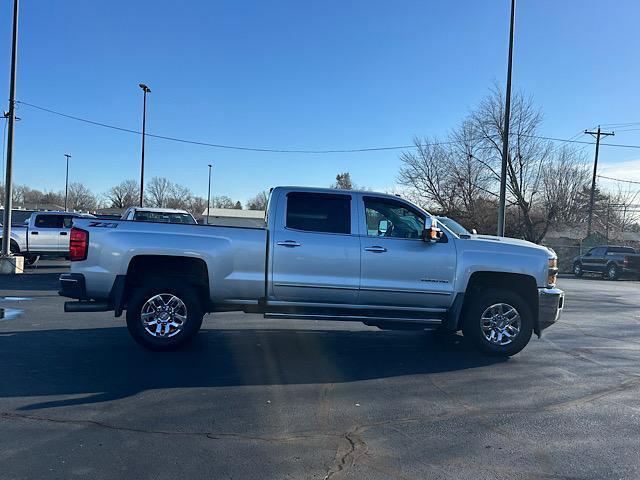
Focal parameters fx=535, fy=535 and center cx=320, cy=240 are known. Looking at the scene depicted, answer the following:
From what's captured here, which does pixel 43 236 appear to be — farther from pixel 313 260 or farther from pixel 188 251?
pixel 313 260

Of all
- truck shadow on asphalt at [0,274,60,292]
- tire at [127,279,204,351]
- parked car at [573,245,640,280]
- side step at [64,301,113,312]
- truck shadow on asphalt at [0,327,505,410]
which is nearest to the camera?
truck shadow on asphalt at [0,327,505,410]

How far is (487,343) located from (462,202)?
33926mm

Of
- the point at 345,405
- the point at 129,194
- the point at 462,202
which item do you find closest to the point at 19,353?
the point at 345,405

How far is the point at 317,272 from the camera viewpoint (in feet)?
23.1

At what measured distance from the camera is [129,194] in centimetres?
10012

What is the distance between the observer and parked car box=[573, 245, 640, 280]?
27062mm

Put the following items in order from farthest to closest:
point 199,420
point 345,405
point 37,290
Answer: point 37,290 < point 345,405 < point 199,420

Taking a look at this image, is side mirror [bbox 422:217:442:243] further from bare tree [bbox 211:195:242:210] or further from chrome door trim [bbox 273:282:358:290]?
bare tree [bbox 211:195:242:210]

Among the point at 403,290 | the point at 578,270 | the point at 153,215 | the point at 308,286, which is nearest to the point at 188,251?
the point at 308,286

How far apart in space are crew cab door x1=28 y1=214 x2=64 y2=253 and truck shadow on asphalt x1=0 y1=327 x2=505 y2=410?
11.4 m

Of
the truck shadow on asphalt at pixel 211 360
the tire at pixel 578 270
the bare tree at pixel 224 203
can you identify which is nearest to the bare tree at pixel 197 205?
the bare tree at pixel 224 203

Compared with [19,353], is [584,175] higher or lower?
higher

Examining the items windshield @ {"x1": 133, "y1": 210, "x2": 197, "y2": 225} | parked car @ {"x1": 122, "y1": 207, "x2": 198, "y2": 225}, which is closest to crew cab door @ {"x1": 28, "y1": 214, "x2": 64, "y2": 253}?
parked car @ {"x1": 122, "y1": 207, "x2": 198, "y2": 225}

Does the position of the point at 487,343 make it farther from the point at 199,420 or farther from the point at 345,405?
the point at 199,420
